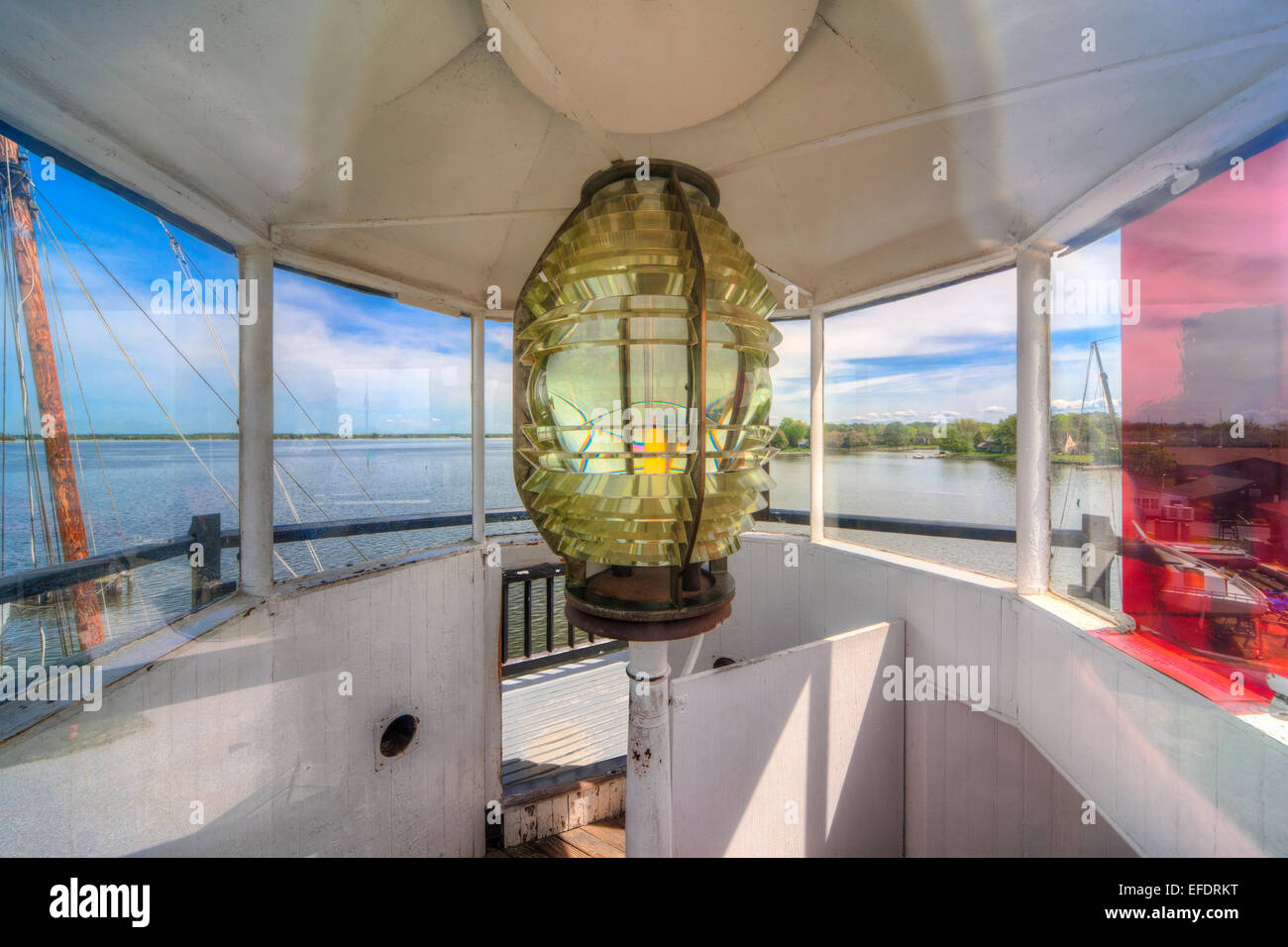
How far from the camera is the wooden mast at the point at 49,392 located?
36.0 inches

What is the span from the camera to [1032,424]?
1.61 meters

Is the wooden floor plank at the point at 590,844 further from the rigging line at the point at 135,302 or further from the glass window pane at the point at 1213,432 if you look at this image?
the rigging line at the point at 135,302

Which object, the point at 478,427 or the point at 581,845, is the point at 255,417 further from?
the point at 581,845

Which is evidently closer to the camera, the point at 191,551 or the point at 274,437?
the point at 191,551

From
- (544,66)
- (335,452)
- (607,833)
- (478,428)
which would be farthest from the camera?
(607,833)

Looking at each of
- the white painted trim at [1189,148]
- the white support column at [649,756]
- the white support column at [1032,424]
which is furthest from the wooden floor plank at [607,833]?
the white painted trim at [1189,148]

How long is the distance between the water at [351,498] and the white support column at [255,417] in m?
0.04

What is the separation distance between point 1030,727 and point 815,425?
1375mm

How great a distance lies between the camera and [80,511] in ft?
3.37

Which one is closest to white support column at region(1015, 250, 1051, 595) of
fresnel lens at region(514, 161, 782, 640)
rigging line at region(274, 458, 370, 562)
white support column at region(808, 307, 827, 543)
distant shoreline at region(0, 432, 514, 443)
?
white support column at region(808, 307, 827, 543)

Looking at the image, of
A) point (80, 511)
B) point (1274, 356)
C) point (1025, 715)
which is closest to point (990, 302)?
point (1274, 356)

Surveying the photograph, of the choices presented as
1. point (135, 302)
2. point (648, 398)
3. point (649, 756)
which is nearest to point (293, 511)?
point (135, 302)

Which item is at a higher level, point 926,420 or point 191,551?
point 926,420
